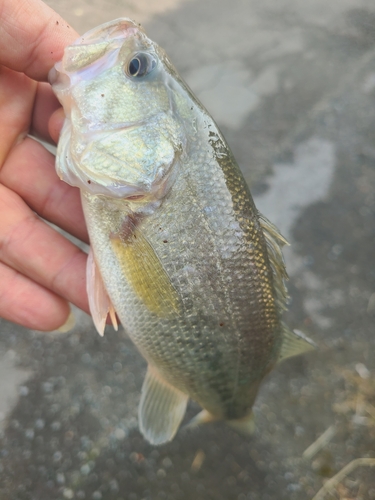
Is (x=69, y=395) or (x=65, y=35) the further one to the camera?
(x=69, y=395)

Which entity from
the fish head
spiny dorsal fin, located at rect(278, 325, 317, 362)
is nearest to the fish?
the fish head

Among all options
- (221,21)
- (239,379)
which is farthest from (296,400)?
(221,21)

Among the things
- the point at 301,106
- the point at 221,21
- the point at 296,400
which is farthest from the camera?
the point at 221,21

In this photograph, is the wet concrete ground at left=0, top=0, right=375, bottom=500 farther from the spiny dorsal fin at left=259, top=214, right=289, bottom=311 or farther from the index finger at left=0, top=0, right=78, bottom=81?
the index finger at left=0, top=0, right=78, bottom=81

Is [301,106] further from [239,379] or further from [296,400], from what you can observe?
[239,379]

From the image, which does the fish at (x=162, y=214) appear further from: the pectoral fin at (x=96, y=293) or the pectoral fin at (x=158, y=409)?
the pectoral fin at (x=158, y=409)

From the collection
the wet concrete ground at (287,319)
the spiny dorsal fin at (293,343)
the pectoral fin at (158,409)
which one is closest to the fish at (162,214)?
the spiny dorsal fin at (293,343)
